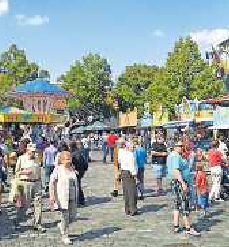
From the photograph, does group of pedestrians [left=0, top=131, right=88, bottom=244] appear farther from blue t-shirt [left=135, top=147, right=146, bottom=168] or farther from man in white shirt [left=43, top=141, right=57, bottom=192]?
blue t-shirt [left=135, top=147, right=146, bottom=168]

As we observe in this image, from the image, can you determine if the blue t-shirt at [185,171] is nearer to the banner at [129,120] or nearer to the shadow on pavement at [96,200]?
the shadow on pavement at [96,200]

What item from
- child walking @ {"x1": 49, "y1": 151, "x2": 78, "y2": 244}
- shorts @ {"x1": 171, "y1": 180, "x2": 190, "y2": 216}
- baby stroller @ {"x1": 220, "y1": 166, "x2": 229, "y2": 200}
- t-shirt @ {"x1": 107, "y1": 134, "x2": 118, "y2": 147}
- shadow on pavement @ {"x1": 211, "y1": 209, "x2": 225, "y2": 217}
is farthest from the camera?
t-shirt @ {"x1": 107, "y1": 134, "x2": 118, "y2": 147}

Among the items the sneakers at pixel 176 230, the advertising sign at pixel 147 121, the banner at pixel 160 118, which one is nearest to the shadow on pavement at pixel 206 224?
the sneakers at pixel 176 230

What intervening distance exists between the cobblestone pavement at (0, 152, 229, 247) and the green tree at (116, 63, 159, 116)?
245 feet

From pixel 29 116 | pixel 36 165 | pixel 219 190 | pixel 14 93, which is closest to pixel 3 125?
pixel 29 116

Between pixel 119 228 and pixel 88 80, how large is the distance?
69.8 metres

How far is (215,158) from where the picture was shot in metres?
14.4

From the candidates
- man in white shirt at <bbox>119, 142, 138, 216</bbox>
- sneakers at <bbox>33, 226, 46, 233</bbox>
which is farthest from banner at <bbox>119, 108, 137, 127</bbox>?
sneakers at <bbox>33, 226, 46, 233</bbox>

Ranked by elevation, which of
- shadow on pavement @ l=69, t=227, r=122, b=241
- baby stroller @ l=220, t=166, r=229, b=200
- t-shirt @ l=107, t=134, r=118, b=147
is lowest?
shadow on pavement @ l=69, t=227, r=122, b=241

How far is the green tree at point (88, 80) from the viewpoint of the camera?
80750mm

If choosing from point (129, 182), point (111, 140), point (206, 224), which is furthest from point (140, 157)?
point (111, 140)

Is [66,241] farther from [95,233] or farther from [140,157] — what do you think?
[140,157]

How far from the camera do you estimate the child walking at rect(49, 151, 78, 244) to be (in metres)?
9.83

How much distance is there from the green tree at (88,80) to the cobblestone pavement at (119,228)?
65483 mm
